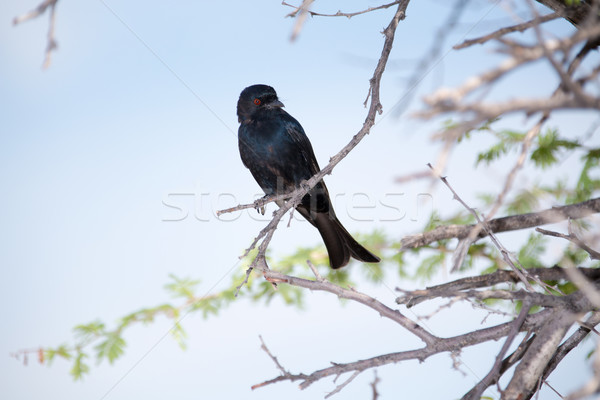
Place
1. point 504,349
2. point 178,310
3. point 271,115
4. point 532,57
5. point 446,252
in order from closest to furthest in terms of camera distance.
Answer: point 532,57
point 504,349
point 446,252
point 271,115
point 178,310

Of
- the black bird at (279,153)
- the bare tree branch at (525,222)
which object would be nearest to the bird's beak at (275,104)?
the black bird at (279,153)

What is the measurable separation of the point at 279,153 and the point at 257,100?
53 cm

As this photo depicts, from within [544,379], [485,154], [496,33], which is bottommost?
[544,379]

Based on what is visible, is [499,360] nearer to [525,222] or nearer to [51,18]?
[525,222]

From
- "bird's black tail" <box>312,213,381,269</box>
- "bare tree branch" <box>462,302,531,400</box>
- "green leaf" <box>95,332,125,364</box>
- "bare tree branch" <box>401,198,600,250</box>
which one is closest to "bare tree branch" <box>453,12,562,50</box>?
"bare tree branch" <box>401,198,600,250</box>

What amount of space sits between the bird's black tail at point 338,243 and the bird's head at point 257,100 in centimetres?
105

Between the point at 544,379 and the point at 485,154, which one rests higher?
the point at 485,154

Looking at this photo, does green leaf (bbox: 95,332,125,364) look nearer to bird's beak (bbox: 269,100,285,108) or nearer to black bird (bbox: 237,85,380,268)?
black bird (bbox: 237,85,380,268)

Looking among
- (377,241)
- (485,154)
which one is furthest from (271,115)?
(485,154)

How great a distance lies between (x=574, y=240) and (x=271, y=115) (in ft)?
9.25

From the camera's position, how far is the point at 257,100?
4297 mm

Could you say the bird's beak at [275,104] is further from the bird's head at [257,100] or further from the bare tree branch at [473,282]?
the bare tree branch at [473,282]

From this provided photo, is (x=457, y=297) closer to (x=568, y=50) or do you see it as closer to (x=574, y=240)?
(x=574, y=240)

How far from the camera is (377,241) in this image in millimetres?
4422
